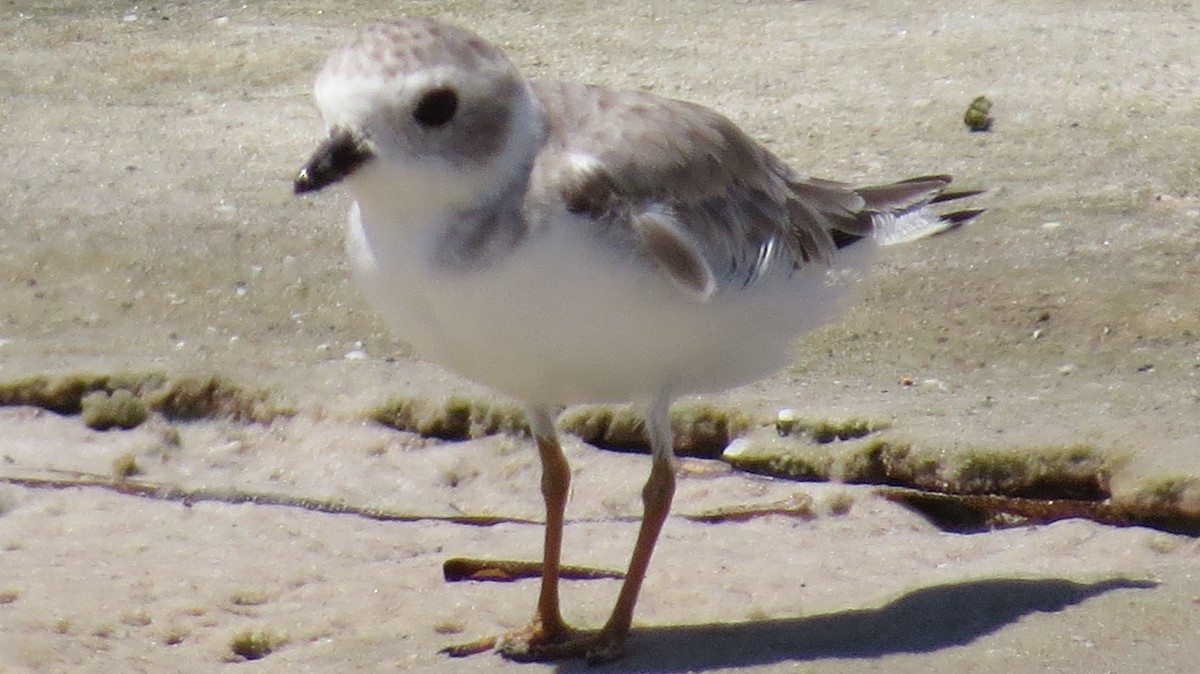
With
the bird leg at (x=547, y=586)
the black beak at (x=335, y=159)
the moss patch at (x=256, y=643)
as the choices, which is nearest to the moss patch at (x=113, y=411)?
the moss patch at (x=256, y=643)

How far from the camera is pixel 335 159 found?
130 inches

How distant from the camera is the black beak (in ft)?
10.8

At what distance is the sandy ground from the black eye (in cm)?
118

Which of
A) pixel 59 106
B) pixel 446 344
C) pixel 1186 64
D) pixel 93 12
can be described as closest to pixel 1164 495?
pixel 446 344

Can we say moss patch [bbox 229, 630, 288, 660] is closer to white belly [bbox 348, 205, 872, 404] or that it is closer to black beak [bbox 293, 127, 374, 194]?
white belly [bbox 348, 205, 872, 404]

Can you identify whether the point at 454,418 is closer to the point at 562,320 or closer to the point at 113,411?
the point at 113,411

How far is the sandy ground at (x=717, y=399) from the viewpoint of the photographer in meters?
3.92

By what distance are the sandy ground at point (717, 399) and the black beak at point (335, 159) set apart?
1.11 metres

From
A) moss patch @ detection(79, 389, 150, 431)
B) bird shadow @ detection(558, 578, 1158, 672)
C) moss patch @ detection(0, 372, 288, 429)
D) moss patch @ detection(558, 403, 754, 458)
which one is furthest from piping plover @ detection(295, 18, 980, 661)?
moss patch @ detection(79, 389, 150, 431)

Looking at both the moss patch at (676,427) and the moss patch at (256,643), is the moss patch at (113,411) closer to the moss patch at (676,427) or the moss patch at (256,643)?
the moss patch at (676,427)

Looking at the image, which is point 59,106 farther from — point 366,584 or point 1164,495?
point 1164,495

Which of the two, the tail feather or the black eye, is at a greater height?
the black eye

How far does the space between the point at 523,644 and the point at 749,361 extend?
32.5 inches

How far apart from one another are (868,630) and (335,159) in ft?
4.97
